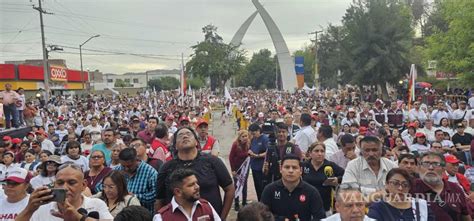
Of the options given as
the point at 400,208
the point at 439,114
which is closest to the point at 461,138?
the point at 439,114

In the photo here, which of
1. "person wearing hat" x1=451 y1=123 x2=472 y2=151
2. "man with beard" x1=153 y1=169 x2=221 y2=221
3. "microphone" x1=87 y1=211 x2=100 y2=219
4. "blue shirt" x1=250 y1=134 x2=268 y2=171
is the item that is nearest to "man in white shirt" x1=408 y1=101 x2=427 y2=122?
"person wearing hat" x1=451 y1=123 x2=472 y2=151

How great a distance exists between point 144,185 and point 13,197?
1.33 metres

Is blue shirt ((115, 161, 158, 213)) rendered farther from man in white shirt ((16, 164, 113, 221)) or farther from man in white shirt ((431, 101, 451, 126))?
man in white shirt ((431, 101, 451, 126))

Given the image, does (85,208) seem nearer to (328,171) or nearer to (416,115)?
(328,171)

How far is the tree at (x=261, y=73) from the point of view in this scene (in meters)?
101

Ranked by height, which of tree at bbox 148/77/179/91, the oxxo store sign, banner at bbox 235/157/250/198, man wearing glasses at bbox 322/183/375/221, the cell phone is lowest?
banner at bbox 235/157/250/198

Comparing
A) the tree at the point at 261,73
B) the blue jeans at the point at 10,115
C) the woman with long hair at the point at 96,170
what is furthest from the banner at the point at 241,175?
the tree at the point at 261,73

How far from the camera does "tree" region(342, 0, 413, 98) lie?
35125 mm

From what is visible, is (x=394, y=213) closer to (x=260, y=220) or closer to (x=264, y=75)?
(x=260, y=220)

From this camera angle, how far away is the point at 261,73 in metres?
102

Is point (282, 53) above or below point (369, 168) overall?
above

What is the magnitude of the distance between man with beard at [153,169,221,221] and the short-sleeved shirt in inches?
87.3

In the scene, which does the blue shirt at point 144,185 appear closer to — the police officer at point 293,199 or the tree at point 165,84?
the police officer at point 293,199

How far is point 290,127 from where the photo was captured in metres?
11.0
